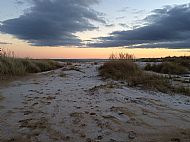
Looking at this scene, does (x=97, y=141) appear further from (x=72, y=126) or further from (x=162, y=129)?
(x=162, y=129)

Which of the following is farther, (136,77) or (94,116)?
(136,77)

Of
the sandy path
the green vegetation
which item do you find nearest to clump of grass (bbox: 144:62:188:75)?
the green vegetation

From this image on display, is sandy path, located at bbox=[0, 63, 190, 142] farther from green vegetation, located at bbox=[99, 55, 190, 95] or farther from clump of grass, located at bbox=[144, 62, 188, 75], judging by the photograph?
clump of grass, located at bbox=[144, 62, 188, 75]

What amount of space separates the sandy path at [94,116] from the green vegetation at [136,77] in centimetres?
84

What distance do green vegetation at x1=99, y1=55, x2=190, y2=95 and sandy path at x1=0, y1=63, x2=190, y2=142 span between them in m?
0.84

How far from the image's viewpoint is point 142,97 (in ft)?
24.7

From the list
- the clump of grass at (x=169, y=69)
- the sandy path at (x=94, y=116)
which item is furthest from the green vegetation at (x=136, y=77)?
the clump of grass at (x=169, y=69)

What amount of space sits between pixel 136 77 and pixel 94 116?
199 inches

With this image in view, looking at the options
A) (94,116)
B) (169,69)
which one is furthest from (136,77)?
(169,69)

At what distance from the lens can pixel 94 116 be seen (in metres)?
5.60

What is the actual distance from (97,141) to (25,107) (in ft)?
8.31

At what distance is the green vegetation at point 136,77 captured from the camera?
902 centimetres

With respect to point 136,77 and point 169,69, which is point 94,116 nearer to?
point 136,77

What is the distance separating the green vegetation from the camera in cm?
902
